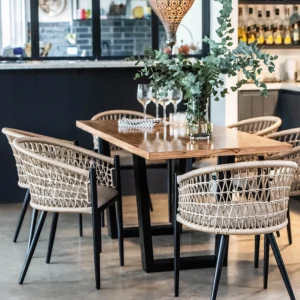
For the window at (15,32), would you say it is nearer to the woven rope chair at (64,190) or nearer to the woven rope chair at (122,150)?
the woven rope chair at (122,150)

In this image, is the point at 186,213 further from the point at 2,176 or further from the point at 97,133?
the point at 2,176

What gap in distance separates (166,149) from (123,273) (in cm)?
89

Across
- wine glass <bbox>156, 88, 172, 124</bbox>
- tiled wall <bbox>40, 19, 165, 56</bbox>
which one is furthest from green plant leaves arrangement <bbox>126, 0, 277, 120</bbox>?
tiled wall <bbox>40, 19, 165, 56</bbox>

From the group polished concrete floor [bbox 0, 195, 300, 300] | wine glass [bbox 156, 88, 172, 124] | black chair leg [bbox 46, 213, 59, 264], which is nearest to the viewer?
polished concrete floor [bbox 0, 195, 300, 300]

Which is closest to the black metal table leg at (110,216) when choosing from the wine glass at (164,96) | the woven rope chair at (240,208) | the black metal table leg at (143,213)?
the wine glass at (164,96)

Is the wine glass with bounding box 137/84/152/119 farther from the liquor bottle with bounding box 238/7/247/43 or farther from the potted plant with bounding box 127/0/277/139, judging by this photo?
the liquor bottle with bounding box 238/7/247/43

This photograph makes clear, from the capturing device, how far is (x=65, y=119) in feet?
22.2

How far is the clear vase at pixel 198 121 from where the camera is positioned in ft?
15.0

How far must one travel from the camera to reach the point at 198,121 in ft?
15.1

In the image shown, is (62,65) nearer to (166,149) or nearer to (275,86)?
(275,86)

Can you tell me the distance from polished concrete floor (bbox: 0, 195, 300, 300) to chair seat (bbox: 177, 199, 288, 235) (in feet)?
1.65

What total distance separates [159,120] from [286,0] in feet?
9.84

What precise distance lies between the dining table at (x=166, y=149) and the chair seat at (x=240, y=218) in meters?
0.35

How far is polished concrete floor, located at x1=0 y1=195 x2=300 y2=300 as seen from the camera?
4258 mm
